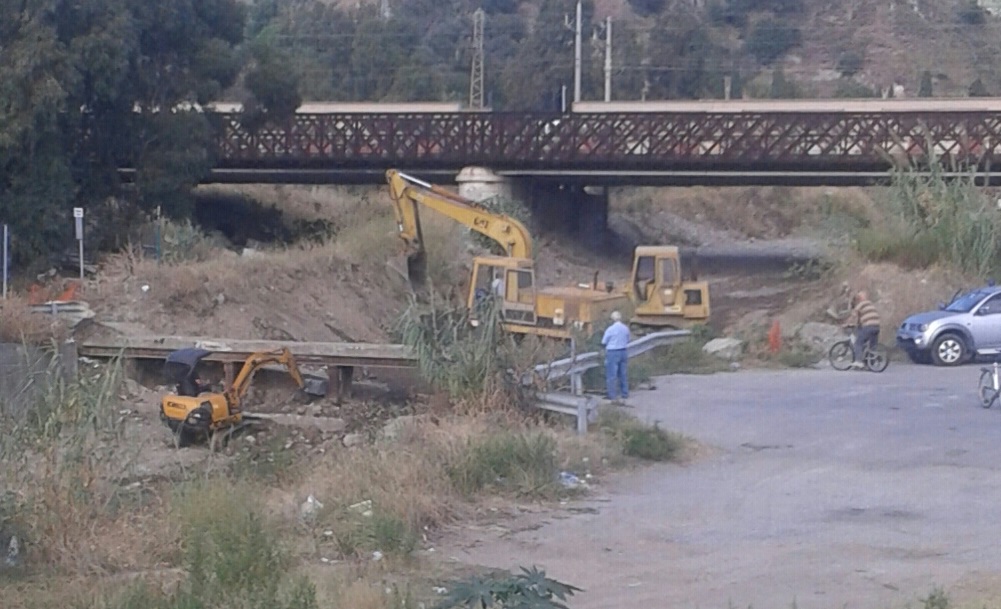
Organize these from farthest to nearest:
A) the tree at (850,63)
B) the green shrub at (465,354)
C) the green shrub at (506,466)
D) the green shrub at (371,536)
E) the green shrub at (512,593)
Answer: the tree at (850,63), the green shrub at (465,354), the green shrub at (506,466), the green shrub at (371,536), the green shrub at (512,593)

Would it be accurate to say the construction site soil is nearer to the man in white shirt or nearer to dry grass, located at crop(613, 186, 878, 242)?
the man in white shirt

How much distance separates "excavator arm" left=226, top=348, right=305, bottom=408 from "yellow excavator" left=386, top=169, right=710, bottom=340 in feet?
11.5

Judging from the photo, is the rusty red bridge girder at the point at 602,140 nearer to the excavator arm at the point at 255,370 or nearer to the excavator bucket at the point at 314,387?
the excavator bucket at the point at 314,387

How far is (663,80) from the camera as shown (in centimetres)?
10738

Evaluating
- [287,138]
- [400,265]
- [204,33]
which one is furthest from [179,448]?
[287,138]

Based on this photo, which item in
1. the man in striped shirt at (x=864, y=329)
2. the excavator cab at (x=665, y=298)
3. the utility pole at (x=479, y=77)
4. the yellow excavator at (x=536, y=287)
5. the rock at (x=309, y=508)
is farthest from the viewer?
the utility pole at (x=479, y=77)

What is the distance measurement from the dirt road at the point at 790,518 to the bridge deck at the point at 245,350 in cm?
515

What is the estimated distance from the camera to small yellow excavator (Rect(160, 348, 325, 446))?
23109mm

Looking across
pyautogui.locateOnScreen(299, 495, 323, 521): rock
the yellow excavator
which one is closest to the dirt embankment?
the yellow excavator

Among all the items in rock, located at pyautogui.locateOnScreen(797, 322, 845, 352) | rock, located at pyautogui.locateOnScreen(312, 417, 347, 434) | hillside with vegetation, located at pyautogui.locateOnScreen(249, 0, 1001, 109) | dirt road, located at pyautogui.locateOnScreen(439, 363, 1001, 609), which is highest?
hillside with vegetation, located at pyautogui.locateOnScreen(249, 0, 1001, 109)

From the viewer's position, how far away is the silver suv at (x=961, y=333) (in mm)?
29109

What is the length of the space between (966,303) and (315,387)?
41.4ft

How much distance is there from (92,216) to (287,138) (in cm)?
1232

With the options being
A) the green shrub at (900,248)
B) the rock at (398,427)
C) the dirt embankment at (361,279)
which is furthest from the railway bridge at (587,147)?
the rock at (398,427)
